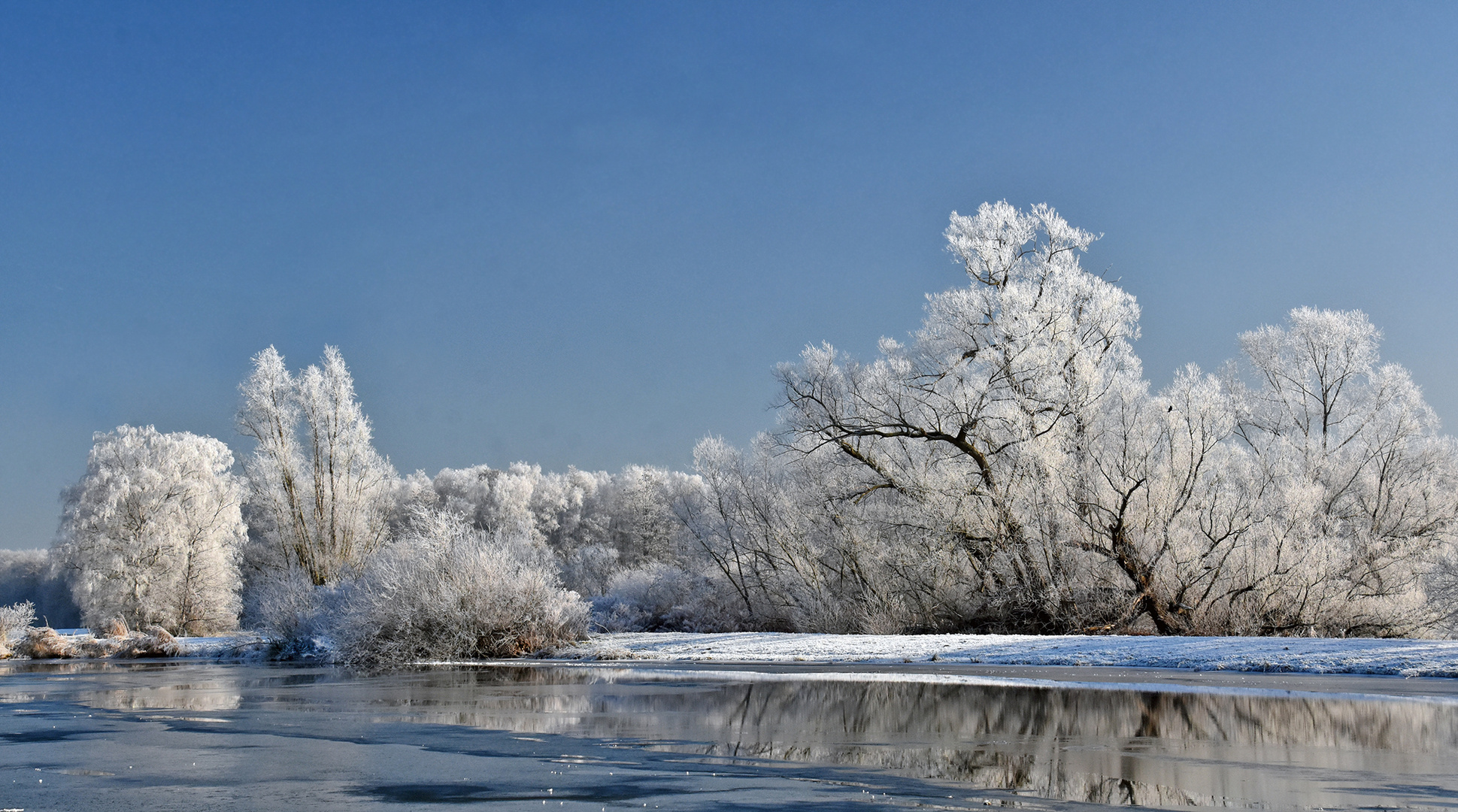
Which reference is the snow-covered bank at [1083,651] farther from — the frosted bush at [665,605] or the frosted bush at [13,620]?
the frosted bush at [13,620]

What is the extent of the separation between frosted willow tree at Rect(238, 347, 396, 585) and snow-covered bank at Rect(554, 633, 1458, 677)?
17.9 metres

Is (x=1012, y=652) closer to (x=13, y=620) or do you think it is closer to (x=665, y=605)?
(x=665, y=605)

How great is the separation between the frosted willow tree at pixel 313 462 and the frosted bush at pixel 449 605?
610 inches

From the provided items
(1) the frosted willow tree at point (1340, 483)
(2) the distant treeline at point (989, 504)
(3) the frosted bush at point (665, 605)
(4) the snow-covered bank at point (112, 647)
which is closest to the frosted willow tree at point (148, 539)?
(2) the distant treeline at point (989, 504)

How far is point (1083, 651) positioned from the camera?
17.2m

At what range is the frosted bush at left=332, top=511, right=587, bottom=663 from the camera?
71.7 ft

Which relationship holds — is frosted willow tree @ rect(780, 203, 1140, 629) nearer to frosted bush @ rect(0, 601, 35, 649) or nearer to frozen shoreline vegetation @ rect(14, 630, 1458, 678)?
frozen shoreline vegetation @ rect(14, 630, 1458, 678)

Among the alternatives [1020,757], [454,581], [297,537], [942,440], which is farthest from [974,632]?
[297,537]

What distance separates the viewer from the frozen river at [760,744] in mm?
5973

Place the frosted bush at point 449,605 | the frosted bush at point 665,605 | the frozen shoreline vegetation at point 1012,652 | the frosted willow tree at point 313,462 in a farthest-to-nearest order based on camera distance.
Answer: the frosted willow tree at point 313,462 → the frosted bush at point 665,605 → the frosted bush at point 449,605 → the frozen shoreline vegetation at point 1012,652

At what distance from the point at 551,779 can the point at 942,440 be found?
22.6 meters

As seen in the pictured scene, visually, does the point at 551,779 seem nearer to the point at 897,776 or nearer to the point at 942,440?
the point at 897,776

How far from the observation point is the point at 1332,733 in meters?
8.50

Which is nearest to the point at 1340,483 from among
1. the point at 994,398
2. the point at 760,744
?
the point at 994,398
